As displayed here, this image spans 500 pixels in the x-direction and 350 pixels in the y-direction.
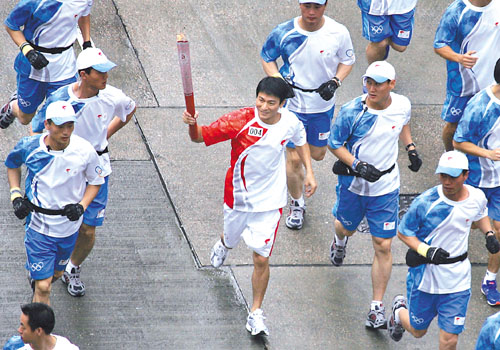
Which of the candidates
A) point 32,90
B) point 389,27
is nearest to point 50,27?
point 32,90

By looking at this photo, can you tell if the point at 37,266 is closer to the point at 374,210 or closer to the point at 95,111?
the point at 95,111

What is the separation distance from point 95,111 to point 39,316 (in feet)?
8.49

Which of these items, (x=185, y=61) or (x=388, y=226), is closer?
(x=185, y=61)

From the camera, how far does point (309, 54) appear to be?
928 centimetres

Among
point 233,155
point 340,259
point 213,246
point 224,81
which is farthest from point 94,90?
point 224,81

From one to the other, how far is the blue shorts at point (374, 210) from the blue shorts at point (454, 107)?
2028 mm

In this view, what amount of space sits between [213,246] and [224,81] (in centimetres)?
314

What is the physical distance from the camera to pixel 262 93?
7.96 m

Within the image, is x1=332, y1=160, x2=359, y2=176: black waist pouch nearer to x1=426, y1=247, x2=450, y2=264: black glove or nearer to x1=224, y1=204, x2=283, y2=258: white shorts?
x1=224, y1=204, x2=283, y2=258: white shorts

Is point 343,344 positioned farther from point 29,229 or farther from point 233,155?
point 29,229

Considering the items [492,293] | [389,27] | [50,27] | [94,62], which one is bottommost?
[492,293]

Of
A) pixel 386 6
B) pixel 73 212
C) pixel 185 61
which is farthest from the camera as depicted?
pixel 386 6

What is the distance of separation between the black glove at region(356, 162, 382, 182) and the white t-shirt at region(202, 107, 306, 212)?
1.96ft

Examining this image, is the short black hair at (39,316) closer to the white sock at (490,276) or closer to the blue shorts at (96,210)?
the blue shorts at (96,210)
